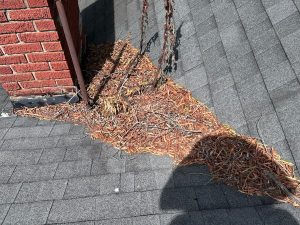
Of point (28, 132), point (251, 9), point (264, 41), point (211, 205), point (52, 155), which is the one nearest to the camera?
point (211, 205)

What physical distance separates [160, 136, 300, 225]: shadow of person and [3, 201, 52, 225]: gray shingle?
973 millimetres

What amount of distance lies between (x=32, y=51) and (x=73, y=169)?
1427mm

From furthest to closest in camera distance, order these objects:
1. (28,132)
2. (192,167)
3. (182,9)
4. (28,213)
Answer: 1. (182,9)
2. (28,132)
3. (192,167)
4. (28,213)

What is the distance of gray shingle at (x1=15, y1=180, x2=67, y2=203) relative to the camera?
275 centimetres

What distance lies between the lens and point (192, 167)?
115 inches

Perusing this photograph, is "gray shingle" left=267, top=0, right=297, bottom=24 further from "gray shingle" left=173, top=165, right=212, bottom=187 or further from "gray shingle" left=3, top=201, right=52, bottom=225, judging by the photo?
"gray shingle" left=3, top=201, right=52, bottom=225

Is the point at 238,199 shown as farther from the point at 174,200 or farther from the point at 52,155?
the point at 52,155

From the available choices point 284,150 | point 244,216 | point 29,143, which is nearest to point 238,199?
point 244,216

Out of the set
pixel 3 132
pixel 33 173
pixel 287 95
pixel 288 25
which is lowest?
pixel 3 132

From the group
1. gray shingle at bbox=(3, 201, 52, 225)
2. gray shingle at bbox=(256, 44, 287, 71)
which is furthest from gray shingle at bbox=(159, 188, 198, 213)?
gray shingle at bbox=(256, 44, 287, 71)

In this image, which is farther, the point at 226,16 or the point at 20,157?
the point at 226,16

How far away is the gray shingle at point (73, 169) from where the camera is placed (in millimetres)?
2941

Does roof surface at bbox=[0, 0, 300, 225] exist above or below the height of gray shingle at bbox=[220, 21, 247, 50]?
below

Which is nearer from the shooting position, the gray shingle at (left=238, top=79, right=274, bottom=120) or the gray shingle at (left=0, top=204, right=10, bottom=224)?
the gray shingle at (left=0, top=204, right=10, bottom=224)
